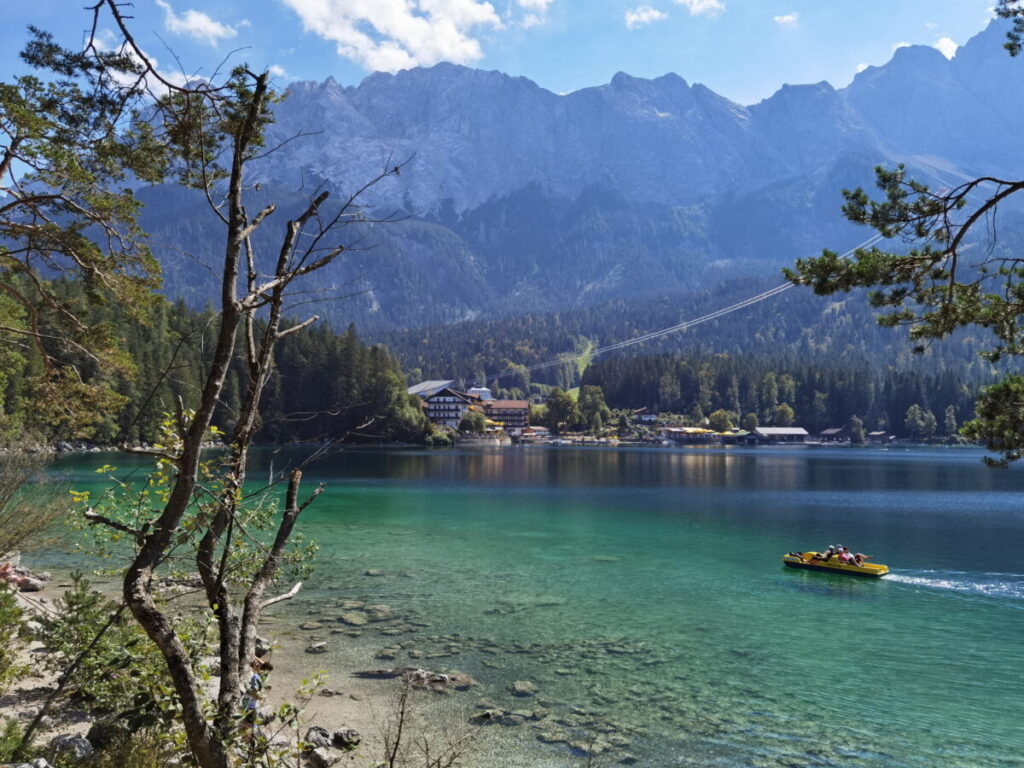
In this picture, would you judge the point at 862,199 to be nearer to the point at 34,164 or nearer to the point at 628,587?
the point at 34,164

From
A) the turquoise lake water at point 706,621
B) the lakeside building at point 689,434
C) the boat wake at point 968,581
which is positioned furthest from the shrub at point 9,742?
the lakeside building at point 689,434

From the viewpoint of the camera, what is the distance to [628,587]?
92.8 ft

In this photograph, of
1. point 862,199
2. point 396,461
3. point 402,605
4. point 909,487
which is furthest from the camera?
point 396,461

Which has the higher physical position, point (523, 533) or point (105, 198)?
point (105, 198)

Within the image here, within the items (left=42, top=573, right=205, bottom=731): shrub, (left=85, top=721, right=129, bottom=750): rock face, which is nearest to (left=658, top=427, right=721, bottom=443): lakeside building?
(left=42, top=573, right=205, bottom=731): shrub

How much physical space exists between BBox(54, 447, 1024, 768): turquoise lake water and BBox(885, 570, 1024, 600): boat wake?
15cm

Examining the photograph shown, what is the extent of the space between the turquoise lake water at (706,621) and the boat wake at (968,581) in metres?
0.15

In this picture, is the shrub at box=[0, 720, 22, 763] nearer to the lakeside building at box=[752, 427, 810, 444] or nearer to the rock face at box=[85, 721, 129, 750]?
the rock face at box=[85, 721, 129, 750]

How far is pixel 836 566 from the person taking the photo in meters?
31.1

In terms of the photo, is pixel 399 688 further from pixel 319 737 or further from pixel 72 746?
pixel 72 746

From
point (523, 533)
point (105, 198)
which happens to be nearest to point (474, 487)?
point (523, 533)

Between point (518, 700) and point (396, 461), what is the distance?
86.9 m

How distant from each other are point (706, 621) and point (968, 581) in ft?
A: 48.7

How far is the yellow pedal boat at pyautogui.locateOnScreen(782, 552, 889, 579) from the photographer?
30.8 metres
